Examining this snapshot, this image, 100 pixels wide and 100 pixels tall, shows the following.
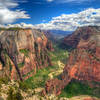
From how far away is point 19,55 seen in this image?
13200 cm

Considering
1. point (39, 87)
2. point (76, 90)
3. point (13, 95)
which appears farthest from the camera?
point (39, 87)

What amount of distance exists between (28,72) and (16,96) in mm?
88781

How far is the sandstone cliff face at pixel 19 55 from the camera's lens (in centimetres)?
12075

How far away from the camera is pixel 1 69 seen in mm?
110438

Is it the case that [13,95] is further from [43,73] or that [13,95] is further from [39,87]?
[43,73]

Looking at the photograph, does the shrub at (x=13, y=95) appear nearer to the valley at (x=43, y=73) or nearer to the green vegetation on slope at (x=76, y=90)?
the valley at (x=43, y=73)

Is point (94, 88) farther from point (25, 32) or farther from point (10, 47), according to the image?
point (25, 32)

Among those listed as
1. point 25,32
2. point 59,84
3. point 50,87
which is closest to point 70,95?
point 59,84

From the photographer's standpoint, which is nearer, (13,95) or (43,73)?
(13,95)

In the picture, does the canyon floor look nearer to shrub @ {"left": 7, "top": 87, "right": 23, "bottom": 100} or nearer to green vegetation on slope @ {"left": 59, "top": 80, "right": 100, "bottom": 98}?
green vegetation on slope @ {"left": 59, "top": 80, "right": 100, "bottom": 98}

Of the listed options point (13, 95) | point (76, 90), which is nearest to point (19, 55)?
point (76, 90)

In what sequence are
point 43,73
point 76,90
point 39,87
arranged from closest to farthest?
point 76,90, point 39,87, point 43,73

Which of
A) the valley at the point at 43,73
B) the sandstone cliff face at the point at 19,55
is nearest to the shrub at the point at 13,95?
the valley at the point at 43,73

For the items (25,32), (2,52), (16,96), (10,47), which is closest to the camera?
(16,96)
